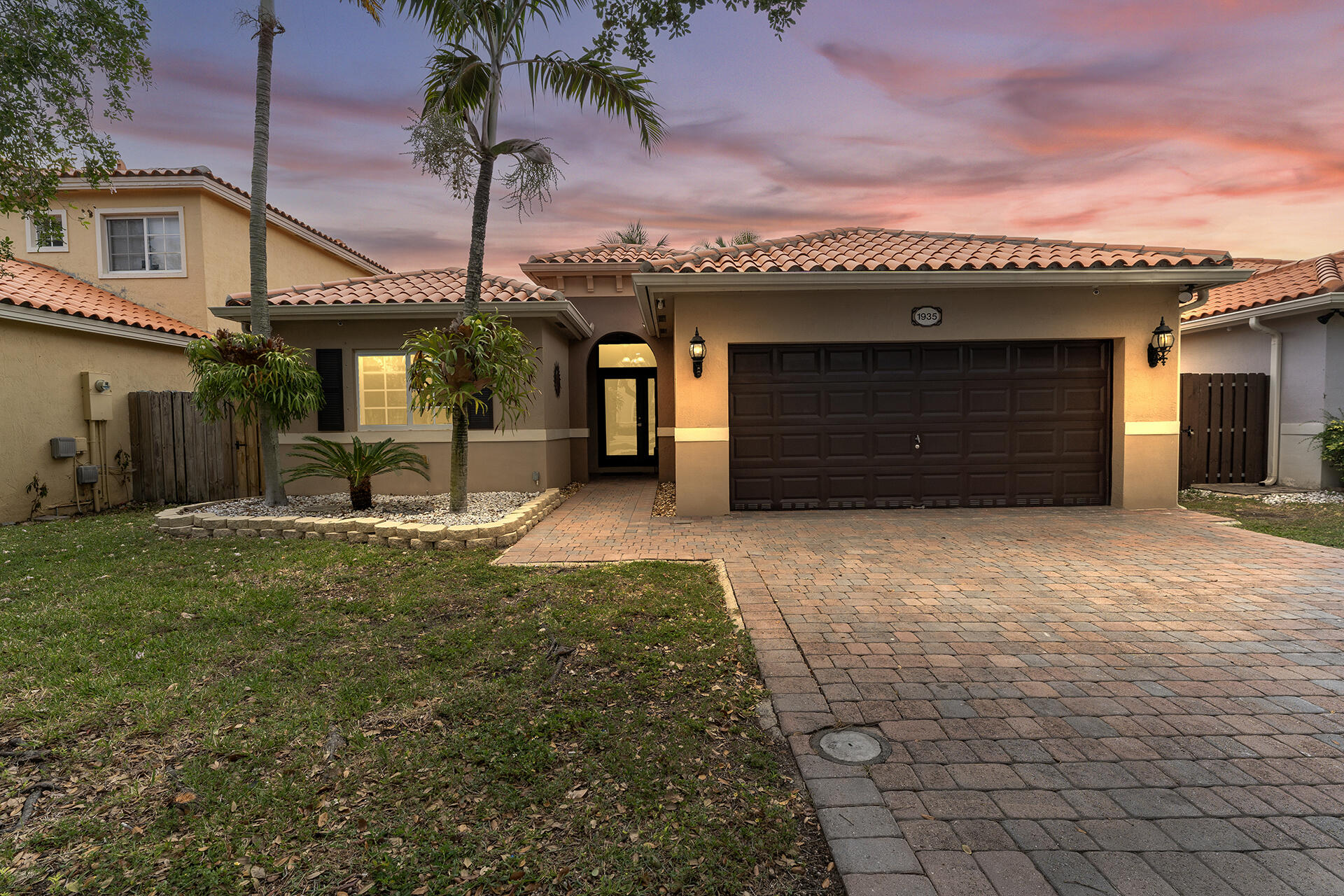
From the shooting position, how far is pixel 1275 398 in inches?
419

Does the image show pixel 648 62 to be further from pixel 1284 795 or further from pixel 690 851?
pixel 1284 795

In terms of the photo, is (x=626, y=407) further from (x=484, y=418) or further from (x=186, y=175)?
(x=186, y=175)

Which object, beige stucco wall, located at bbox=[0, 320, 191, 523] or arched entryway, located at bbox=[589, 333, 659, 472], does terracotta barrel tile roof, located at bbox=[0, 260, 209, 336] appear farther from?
arched entryway, located at bbox=[589, 333, 659, 472]

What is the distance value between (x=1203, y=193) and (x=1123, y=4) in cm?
693

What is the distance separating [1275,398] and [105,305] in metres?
21.4

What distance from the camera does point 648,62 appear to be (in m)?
4.69

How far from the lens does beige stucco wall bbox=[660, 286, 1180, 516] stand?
862 cm

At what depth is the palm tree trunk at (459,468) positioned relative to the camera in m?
8.03

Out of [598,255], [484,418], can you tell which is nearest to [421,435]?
[484,418]

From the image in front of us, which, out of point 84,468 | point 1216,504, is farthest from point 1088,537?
point 84,468

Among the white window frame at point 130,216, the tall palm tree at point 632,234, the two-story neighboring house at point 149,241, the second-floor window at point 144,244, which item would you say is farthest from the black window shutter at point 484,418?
the tall palm tree at point 632,234

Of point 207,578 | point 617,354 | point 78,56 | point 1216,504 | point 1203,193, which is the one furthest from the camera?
point 617,354

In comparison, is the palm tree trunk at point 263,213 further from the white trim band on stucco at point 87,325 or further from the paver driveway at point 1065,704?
the paver driveway at point 1065,704

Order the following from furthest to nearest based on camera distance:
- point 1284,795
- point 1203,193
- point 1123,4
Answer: point 1203,193, point 1123,4, point 1284,795
